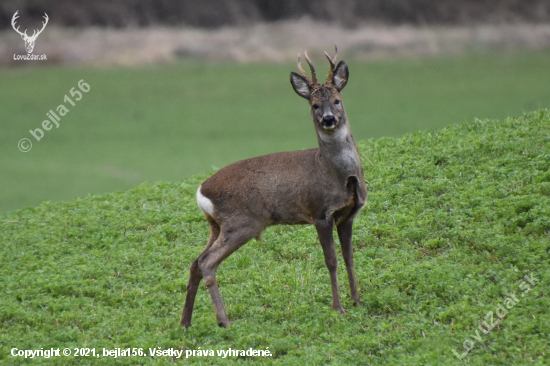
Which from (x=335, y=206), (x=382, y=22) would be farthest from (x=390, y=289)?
(x=382, y=22)

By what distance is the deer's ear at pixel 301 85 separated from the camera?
6867 mm

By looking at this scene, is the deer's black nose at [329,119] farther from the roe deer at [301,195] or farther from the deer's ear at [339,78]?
the deer's ear at [339,78]

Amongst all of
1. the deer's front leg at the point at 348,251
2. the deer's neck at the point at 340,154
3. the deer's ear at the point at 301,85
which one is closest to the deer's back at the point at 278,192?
the deer's neck at the point at 340,154

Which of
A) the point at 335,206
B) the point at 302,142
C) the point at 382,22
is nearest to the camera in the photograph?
the point at 335,206

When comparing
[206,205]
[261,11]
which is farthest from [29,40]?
[206,205]

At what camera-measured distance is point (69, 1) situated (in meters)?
27.6

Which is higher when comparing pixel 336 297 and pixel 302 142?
pixel 302 142

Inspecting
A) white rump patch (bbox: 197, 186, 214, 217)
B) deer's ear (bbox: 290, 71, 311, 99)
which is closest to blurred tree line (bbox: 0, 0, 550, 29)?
deer's ear (bbox: 290, 71, 311, 99)

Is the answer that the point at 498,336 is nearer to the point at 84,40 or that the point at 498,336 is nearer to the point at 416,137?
the point at 416,137

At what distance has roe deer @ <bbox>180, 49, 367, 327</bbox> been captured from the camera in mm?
6707

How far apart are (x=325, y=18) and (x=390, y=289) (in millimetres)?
21616

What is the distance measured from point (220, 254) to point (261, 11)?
880 inches

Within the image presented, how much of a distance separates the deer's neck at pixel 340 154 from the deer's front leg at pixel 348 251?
0.51 meters

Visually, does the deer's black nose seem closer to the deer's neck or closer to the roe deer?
the roe deer
